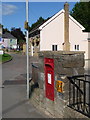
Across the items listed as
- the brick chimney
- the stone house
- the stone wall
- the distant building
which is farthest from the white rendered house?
the distant building

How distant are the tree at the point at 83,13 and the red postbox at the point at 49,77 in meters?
43.9

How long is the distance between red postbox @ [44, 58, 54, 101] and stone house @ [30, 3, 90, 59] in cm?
2263

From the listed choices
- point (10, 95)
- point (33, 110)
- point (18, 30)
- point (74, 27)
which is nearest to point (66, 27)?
point (74, 27)

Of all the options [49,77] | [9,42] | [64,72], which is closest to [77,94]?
[64,72]

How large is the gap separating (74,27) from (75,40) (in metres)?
1.95

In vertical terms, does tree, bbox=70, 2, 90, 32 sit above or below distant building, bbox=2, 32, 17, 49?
above

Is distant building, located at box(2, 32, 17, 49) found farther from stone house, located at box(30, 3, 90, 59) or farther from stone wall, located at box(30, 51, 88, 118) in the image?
stone wall, located at box(30, 51, 88, 118)

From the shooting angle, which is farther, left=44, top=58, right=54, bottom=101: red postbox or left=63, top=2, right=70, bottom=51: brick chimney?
left=63, top=2, right=70, bottom=51: brick chimney

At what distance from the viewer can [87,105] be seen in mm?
5312

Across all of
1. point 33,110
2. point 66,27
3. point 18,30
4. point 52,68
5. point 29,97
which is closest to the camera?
point 52,68

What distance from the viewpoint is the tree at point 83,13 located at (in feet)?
159

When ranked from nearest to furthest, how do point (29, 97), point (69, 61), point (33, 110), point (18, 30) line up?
point (69, 61), point (33, 110), point (29, 97), point (18, 30)

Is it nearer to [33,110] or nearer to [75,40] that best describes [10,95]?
[33,110]

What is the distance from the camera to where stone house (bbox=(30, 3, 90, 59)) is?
28.8 metres
